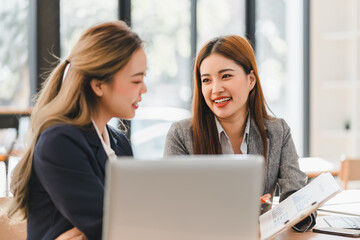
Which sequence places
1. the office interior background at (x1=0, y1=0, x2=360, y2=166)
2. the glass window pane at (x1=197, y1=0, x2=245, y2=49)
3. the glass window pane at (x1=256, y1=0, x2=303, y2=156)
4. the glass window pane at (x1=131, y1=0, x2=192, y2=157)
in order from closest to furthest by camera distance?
1. the office interior background at (x1=0, y1=0, x2=360, y2=166)
2. the glass window pane at (x1=131, y1=0, x2=192, y2=157)
3. the glass window pane at (x1=197, y1=0, x2=245, y2=49)
4. the glass window pane at (x1=256, y1=0, x2=303, y2=156)

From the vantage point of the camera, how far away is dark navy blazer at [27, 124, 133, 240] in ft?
4.00

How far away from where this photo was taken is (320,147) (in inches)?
188

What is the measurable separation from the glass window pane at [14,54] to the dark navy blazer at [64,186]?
7.81 feet

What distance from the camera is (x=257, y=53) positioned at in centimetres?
488

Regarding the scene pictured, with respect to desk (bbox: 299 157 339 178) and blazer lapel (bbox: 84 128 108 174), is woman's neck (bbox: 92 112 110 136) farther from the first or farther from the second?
desk (bbox: 299 157 339 178)

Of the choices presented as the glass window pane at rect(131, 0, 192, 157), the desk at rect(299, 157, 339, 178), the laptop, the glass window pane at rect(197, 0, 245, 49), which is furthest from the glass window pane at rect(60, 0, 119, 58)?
the laptop

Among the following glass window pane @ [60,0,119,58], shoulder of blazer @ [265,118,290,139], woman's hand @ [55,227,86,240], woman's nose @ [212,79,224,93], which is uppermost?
glass window pane @ [60,0,119,58]

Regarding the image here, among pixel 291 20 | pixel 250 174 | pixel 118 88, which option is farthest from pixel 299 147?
pixel 250 174

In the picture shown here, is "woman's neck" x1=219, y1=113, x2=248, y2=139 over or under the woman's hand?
over

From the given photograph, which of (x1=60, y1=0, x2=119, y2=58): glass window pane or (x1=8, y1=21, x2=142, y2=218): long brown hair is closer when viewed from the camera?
(x1=8, y1=21, x2=142, y2=218): long brown hair

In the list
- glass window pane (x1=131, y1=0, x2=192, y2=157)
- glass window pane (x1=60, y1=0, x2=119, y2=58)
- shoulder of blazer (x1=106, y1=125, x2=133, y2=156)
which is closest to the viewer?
shoulder of blazer (x1=106, y1=125, x2=133, y2=156)

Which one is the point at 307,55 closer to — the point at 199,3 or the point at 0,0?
the point at 199,3

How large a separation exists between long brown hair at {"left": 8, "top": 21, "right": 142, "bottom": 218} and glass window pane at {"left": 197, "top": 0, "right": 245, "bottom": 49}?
3.02m

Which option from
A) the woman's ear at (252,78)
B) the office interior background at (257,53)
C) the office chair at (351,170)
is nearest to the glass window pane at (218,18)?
the office interior background at (257,53)
